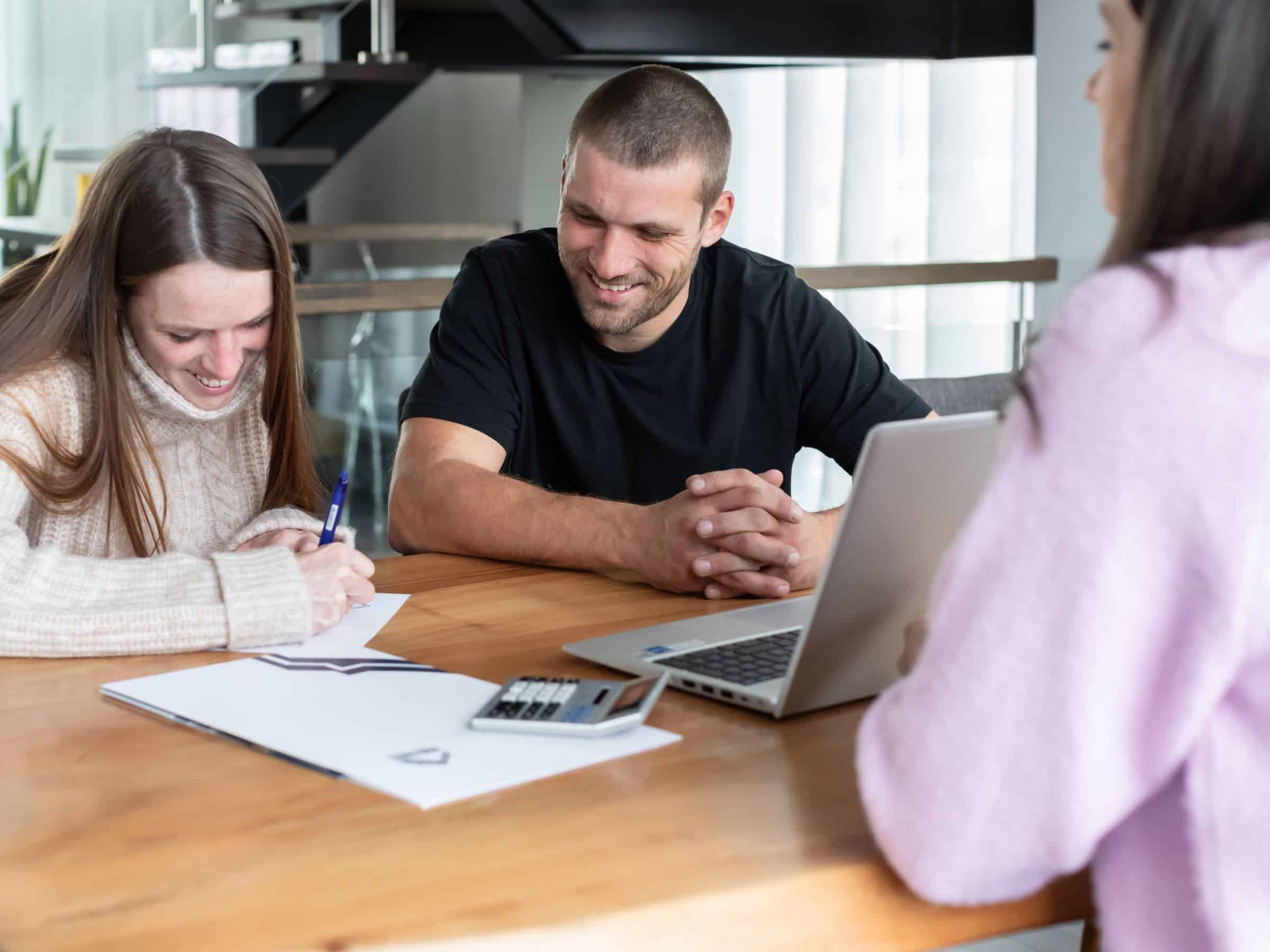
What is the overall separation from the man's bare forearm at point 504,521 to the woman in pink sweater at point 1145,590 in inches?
29.3

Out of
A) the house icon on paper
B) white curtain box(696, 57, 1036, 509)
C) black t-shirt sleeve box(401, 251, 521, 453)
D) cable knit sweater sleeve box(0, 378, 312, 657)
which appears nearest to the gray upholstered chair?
black t-shirt sleeve box(401, 251, 521, 453)

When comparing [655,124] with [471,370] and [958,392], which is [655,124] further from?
[958,392]

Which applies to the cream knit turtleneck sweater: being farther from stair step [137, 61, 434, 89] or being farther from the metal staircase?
stair step [137, 61, 434, 89]

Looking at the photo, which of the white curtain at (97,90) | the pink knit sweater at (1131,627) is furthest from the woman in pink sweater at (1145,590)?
the white curtain at (97,90)

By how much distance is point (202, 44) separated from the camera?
4.56 metres

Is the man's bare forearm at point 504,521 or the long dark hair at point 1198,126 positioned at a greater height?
the long dark hair at point 1198,126

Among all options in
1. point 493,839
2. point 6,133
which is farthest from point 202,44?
point 493,839

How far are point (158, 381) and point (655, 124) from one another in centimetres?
65

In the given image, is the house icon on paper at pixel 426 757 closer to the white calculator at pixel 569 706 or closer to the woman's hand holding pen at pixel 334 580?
the white calculator at pixel 569 706

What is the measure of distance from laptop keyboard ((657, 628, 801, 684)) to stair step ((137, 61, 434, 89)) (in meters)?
3.98

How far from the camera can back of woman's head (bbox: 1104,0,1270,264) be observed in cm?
66

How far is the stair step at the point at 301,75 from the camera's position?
455 centimetres

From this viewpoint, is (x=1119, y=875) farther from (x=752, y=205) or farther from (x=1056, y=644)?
(x=752, y=205)

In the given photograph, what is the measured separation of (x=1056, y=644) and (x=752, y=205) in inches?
183
